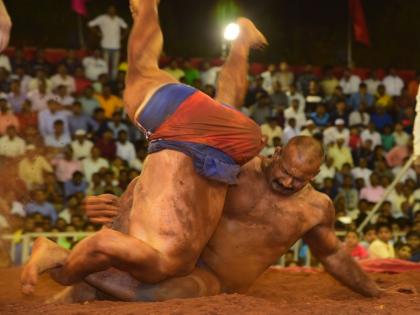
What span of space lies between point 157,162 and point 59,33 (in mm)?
13954

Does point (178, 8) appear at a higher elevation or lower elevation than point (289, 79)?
higher

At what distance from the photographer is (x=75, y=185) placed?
35.8 feet

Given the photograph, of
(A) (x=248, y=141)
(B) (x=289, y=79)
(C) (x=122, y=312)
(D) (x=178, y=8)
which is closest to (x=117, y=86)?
(B) (x=289, y=79)

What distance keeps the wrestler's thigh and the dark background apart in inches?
560

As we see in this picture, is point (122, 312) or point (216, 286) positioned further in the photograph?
point (216, 286)

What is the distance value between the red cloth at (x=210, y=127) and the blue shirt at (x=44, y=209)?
5056mm

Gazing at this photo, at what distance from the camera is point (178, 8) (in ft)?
65.9

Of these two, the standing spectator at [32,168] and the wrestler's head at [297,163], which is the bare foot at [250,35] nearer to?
the wrestler's head at [297,163]

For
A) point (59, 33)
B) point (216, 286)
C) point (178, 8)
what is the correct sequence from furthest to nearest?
point (178, 8) → point (59, 33) → point (216, 286)

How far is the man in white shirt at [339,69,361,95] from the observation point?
15.2 metres

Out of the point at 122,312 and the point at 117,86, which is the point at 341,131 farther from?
the point at 122,312

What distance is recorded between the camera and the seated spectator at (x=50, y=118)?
11.7 metres

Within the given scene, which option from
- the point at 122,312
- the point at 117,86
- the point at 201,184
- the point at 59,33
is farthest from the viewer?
the point at 59,33

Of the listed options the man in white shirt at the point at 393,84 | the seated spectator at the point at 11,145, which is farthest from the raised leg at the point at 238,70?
the man in white shirt at the point at 393,84
